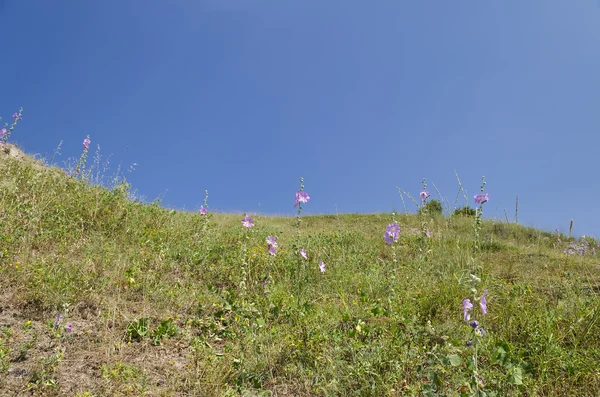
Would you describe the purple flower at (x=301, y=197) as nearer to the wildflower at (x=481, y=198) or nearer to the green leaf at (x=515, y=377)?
the wildflower at (x=481, y=198)

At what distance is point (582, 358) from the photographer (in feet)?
10.0

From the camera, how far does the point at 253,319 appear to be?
3.80 metres

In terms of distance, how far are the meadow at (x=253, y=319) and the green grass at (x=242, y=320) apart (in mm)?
17

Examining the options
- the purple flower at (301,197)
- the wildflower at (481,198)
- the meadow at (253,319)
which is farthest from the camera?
the purple flower at (301,197)

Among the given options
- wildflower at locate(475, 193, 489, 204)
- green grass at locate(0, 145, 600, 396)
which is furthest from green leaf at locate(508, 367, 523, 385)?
wildflower at locate(475, 193, 489, 204)

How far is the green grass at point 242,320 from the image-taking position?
114 inches

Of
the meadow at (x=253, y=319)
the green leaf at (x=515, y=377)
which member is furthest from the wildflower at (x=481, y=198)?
the green leaf at (x=515, y=377)

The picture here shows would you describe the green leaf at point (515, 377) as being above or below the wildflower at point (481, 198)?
below

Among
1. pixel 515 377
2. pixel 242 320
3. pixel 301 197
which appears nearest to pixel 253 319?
pixel 242 320

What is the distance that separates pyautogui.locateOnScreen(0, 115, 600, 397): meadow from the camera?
288cm

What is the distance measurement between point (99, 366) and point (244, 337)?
1266 mm

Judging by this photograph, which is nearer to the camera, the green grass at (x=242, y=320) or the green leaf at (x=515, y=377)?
the green leaf at (x=515, y=377)

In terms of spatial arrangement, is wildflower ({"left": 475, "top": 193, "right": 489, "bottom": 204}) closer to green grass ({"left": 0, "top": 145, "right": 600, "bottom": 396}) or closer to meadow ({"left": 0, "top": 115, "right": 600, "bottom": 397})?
meadow ({"left": 0, "top": 115, "right": 600, "bottom": 397})

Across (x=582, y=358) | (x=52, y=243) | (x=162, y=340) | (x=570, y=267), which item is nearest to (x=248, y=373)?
(x=162, y=340)
